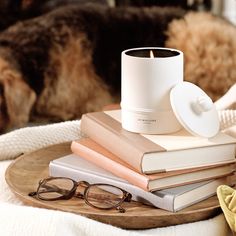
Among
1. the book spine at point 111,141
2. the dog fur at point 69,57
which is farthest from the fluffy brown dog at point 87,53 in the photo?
the book spine at point 111,141

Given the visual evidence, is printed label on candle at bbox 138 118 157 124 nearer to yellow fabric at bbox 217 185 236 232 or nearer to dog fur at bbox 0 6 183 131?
yellow fabric at bbox 217 185 236 232

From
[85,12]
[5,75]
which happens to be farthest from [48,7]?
[5,75]

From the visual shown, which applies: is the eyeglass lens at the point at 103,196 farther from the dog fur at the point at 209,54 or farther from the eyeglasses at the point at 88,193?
the dog fur at the point at 209,54

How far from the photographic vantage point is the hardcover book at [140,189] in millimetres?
861

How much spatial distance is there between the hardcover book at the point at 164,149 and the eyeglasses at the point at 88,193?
5 cm

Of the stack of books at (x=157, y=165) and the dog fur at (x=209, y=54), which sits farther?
the dog fur at (x=209, y=54)

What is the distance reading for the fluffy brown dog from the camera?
196cm

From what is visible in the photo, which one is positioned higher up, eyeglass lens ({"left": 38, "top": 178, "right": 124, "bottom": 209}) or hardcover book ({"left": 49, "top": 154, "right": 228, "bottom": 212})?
hardcover book ({"left": 49, "top": 154, "right": 228, "bottom": 212})

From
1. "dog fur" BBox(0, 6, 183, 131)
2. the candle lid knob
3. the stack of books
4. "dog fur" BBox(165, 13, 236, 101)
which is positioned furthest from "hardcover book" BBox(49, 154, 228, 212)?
"dog fur" BBox(165, 13, 236, 101)

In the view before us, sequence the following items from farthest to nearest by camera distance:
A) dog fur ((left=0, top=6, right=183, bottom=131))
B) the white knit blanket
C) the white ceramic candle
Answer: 1. dog fur ((left=0, top=6, right=183, bottom=131))
2. the white ceramic candle
3. the white knit blanket

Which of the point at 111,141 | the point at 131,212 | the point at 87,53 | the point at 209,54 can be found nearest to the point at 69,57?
the point at 87,53

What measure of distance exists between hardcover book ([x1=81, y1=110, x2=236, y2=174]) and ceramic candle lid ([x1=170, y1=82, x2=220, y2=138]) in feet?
0.05

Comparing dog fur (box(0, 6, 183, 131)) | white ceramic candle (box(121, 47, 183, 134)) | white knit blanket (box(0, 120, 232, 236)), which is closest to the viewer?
white knit blanket (box(0, 120, 232, 236))

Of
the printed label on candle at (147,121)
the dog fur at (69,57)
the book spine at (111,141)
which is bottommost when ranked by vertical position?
the dog fur at (69,57)
